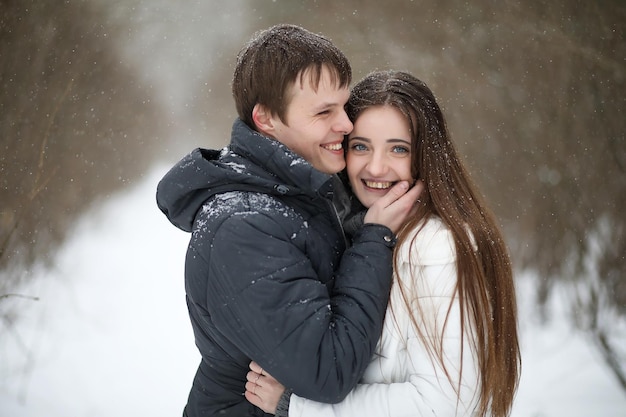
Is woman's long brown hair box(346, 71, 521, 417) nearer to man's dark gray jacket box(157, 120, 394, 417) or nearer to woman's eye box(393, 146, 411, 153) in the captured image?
woman's eye box(393, 146, 411, 153)

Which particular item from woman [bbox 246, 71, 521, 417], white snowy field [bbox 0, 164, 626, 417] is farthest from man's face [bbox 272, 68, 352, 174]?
white snowy field [bbox 0, 164, 626, 417]

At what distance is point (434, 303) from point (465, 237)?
200 mm

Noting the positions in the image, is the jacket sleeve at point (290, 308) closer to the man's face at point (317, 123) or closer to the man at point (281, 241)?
the man at point (281, 241)

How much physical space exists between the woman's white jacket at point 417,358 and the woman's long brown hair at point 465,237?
2 centimetres

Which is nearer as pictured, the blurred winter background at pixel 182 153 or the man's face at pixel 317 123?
the man's face at pixel 317 123

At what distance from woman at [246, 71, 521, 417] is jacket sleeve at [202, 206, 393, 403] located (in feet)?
0.42

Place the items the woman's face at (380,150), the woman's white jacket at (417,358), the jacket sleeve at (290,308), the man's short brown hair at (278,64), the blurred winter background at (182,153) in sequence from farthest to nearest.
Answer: the blurred winter background at (182,153) → the woman's face at (380,150) → the man's short brown hair at (278,64) → the woman's white jacket at (417,358) → the jacket sleeve at (290,308)

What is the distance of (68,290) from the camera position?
5.79 meters

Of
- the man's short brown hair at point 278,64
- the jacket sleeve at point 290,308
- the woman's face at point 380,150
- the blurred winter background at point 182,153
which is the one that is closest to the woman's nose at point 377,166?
the woman's face at point 380,150

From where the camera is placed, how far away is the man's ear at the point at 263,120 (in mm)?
1913

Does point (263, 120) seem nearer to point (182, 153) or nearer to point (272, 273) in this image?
point (272, 273)

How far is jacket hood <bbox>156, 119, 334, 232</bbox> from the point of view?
1.68 m

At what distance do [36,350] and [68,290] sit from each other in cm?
57

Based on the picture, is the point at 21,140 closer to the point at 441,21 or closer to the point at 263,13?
the point at 263,13
